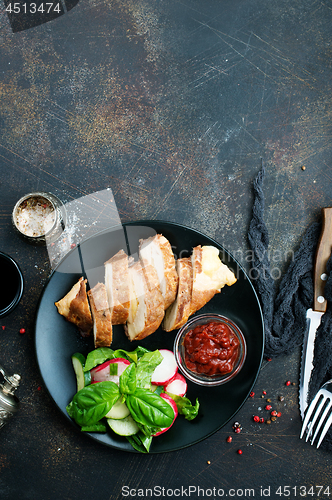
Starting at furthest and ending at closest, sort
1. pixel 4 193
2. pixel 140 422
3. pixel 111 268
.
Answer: pixel 4 193
pixel 111 268
pixel 140 422

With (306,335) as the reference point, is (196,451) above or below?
below

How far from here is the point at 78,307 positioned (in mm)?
1961

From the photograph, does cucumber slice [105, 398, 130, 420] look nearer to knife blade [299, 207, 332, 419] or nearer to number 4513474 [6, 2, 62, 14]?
knife blade [299, 207, 332, 419]

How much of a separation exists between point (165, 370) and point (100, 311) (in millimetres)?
554

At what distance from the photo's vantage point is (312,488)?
7.66 feet

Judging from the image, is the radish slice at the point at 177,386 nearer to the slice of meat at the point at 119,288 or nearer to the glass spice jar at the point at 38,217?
the slice of meat at the point at 119,288

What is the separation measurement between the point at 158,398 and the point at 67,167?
60.6 inches

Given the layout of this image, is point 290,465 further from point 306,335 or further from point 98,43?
point 98,43

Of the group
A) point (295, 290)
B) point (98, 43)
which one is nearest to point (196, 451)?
point (295, 290)

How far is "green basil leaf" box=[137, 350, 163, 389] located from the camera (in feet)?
6.27

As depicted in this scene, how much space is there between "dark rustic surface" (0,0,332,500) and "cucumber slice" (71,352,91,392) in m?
0.34

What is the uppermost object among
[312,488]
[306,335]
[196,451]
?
[306,335]

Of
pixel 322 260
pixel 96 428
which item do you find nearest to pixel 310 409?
pixel 322 260

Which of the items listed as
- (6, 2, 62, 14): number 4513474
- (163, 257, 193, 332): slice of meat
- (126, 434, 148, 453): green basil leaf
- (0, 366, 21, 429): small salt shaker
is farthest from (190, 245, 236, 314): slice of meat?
(6, 2, 62, 14): number 4513474
